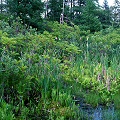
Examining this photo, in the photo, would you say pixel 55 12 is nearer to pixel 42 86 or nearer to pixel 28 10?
pixel 28 10

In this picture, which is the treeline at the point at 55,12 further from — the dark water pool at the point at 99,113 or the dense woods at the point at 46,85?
the dark water pool at the point at 99,113

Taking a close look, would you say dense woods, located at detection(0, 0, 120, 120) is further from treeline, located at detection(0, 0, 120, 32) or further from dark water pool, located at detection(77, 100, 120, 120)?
treeline, located at detection(0, 0, 120, 32)

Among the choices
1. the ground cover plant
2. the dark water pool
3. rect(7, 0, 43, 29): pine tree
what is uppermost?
rect(7, 0, 43, 29): pine tree

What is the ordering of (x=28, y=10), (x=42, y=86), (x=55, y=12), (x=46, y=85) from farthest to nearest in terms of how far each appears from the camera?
(x=55, y=12) → (x=28, y=10) → (x=42, y=86) → (x=46, y=85)

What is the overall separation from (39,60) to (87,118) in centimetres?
203

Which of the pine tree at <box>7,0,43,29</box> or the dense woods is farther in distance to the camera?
the pine tree at <box>7,0,43,29</box>

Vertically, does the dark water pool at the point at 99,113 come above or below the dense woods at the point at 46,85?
below

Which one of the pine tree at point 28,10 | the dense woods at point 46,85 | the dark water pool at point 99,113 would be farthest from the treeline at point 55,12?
the dark water pool at point 99,113

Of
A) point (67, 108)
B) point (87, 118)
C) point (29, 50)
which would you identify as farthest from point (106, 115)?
point (29, 50)

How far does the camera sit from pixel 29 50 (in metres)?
6.61

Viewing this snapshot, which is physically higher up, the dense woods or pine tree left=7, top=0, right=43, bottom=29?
pine tree left=7, top=0, right=43, bottom=29

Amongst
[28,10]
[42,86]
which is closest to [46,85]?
[42,86]

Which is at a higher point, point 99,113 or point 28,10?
point 28,10

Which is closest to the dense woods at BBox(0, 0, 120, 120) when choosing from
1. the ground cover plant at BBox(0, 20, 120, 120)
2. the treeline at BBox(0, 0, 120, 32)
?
the ground cover plant at BBox(0, 20, 120, 120)
